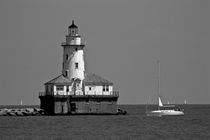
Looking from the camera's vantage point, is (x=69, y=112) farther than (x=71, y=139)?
Yes

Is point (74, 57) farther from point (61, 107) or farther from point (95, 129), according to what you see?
point (95, 129)

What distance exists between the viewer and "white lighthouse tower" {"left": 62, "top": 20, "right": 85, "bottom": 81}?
125000mm

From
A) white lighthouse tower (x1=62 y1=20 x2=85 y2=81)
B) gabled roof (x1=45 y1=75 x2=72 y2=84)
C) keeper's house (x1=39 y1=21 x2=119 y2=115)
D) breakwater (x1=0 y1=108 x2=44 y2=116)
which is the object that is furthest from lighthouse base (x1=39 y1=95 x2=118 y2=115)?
breakwater (x1=0 y1=108 x2=44 y2=116)

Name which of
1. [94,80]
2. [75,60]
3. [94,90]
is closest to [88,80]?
[94,80]

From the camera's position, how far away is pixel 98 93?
406ft

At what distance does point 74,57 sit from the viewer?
4924 inches

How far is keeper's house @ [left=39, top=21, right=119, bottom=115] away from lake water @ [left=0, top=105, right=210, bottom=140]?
4.36ft

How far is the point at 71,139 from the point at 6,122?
30916mm

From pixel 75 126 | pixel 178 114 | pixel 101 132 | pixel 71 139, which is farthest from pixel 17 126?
pixel 178 114

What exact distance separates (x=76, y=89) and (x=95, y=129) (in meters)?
24.8

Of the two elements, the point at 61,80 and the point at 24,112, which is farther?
the point at 24,112

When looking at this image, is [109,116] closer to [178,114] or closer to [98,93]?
[98,93]

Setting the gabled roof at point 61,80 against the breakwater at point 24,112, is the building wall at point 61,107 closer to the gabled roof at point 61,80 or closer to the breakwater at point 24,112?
the gabled roof at point 61,80

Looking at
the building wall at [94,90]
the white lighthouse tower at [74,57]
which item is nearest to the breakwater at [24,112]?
the white lighthouse tower at [74,57]
